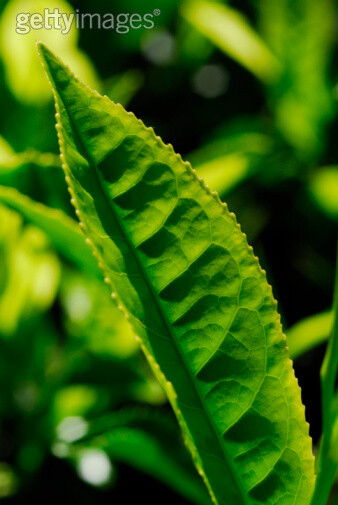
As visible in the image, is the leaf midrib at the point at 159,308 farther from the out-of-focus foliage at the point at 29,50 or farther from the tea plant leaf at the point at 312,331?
the out-of-focus foliage at the point at 29,50

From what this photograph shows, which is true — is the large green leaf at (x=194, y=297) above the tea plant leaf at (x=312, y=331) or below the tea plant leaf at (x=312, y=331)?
above

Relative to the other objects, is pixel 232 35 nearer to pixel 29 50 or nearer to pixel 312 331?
pixel 29 50

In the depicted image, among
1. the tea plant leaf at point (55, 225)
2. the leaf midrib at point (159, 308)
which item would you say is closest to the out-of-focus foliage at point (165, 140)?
the tea plant leaf at point (55, 225)

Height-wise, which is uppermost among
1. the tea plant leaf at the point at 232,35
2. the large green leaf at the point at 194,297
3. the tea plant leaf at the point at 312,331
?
the tea plant leaf at the point at 232,35

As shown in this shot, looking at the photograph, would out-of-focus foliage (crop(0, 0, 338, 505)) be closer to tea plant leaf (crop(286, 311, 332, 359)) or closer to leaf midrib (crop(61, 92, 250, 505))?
tea plant leaf (crop(286, 311, 332, 359))

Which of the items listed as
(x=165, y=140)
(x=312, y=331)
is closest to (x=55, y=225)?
(x=312, y=331)

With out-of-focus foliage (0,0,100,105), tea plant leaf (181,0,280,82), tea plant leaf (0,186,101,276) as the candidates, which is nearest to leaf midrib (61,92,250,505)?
tea plant leaf (0,186,101,276)

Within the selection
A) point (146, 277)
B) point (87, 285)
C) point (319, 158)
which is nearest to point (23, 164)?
point (146, 277)

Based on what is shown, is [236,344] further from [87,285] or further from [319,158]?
[319,158]
